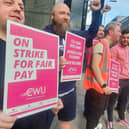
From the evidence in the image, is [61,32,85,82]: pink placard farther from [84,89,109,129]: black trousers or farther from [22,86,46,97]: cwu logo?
[22,86,46,97]: cwu logo

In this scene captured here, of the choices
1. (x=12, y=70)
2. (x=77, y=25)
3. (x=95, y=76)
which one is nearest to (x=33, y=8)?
(x=77, y=25)

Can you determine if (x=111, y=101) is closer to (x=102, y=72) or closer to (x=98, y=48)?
(x=102, y=72)

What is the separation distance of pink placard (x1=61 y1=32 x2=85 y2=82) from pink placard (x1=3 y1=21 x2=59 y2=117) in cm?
59

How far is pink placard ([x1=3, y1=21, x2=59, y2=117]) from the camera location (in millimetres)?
1038

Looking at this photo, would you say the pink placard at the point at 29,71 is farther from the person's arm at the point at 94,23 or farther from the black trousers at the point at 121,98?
the black trousers at the point at 121,98

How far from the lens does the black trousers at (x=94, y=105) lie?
2627 mm

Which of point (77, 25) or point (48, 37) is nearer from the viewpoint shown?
point (48, 37)

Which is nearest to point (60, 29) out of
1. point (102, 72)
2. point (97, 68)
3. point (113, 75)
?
point (97, 68)

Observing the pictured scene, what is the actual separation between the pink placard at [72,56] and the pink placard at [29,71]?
23.3 inches

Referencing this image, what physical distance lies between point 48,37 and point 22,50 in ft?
0.78

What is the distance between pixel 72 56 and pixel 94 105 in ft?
2.99

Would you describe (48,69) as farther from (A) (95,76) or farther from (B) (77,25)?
(B) (77,25)

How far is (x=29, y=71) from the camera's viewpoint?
3.82 ft

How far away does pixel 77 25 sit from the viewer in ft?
29.9
